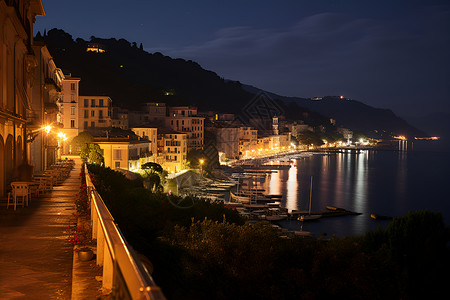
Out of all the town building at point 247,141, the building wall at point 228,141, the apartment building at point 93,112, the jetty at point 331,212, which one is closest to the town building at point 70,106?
the apartment building at point 93,112

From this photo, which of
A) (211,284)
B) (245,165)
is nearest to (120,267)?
(211,284)

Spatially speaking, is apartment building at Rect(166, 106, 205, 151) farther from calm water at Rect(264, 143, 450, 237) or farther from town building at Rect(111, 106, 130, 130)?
calm water at Rect(264, 143, 450, 237)

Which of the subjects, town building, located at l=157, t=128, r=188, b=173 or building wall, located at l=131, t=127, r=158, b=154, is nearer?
building wall, located at l=131, t=127, r=158, b=154

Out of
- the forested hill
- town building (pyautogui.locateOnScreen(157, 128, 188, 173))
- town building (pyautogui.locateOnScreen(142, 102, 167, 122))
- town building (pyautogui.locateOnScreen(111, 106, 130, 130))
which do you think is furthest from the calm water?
the forested hill

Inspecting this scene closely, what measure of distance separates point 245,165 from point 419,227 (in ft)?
222

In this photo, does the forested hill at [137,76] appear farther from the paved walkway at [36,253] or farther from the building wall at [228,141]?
the paved walkway at [36,253]

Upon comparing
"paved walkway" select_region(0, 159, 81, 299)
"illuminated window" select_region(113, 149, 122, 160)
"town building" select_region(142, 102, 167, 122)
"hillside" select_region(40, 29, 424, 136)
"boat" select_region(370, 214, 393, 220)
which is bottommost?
"boat" select_region(370, 214, 393, 220)

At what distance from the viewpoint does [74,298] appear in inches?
142

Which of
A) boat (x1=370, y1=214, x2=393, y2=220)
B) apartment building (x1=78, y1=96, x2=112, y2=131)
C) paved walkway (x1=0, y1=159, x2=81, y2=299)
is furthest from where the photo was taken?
apartment building (x1=78, y1=96, x2=112, y2=131)

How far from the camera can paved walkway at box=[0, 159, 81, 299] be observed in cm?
414

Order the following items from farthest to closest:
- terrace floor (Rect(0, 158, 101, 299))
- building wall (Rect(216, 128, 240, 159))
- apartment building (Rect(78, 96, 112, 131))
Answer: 1. building wall (Rect(216, 128, 240, 159))
2. apartment building (Rect(78, 96, 112, 131))
3. terrace floor (Rect(0, 158, 101, 299))

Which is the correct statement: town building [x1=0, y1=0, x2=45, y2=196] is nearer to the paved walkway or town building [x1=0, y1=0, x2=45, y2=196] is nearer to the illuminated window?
the paved walkway

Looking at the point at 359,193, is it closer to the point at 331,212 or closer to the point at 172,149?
the point at 331,212

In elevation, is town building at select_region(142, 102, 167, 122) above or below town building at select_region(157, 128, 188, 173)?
above
